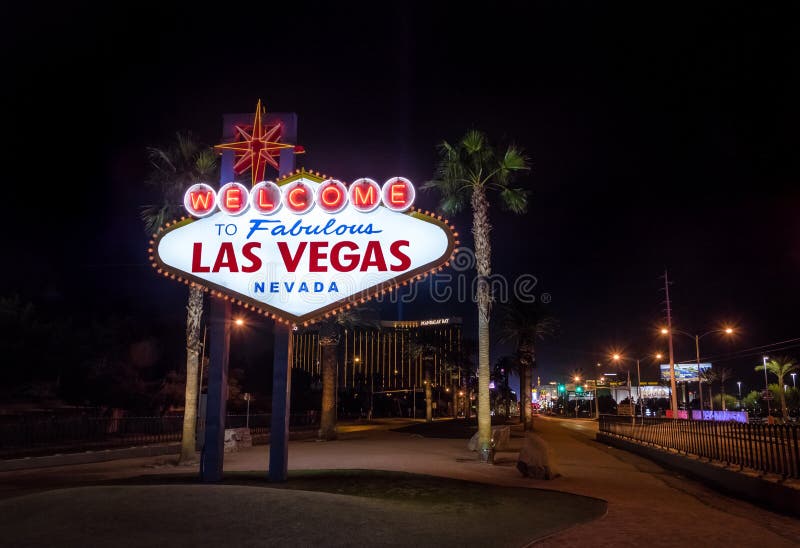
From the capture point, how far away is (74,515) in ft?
25.2

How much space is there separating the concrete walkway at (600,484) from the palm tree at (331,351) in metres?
7.18

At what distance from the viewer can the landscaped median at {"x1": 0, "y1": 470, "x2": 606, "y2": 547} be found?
23.9 ft

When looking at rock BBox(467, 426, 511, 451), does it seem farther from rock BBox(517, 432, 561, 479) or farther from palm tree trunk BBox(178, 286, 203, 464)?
palm tree trunk BBox(178, 286, 203, 464)

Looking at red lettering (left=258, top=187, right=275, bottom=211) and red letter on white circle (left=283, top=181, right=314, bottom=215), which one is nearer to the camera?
red letter on white circle (left=283, top=181, right=314, bottom=215)

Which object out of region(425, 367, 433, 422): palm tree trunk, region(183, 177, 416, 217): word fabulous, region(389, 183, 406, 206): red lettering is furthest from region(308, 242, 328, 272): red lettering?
region(425, 367, 433, 422): palm tree trunk

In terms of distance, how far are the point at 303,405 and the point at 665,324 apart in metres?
36.3

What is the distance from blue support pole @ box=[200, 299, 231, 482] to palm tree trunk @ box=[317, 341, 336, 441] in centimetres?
Result: 1837

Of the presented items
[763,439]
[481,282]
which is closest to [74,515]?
[763,439]

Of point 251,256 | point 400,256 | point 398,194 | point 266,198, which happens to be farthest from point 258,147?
point 400,256

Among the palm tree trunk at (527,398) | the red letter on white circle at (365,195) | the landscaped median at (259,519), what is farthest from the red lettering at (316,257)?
the palm tree trunk at (527,398)

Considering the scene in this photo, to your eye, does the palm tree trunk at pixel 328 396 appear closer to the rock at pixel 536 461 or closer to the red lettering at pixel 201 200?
the rock at pixel 536 461

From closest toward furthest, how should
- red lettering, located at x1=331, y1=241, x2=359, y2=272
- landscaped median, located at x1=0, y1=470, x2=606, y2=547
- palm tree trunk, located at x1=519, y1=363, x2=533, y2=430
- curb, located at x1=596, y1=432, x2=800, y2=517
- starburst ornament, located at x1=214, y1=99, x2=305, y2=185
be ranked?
landscaped median, located at x1=0, y1=470, x2=606, y2=547
curb, located at x1=596, y1=432, x2=800, y2=517
red lettering, located at x1=331, y1=241, x2=359, y2=272
starburst ornament, located at x1=214, y1=99, x2=305, y2=185
palm tree trunk, located at x1=519, y1=363, x2=533, y2=430

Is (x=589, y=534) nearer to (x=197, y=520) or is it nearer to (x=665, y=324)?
(x=197, y=520)

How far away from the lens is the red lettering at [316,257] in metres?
13.8
